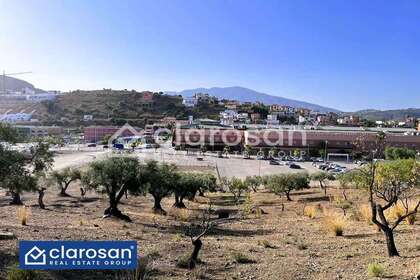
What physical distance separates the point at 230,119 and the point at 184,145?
2426 inches

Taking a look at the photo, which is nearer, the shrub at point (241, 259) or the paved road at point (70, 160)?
the shrub at point (241, 259)

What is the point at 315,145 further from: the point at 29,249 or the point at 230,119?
the point at 29,249

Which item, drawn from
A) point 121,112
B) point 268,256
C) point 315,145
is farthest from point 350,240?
point 121,112

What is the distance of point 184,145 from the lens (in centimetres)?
12381

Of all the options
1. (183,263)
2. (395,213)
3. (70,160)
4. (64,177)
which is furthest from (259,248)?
(70,160)

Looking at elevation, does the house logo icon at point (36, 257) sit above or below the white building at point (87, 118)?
below

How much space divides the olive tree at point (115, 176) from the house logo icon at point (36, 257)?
15.6 metres

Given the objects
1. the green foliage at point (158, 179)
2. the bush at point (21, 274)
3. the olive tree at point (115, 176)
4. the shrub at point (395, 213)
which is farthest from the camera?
the green foliage at point (158, 179)

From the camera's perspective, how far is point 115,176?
78.8 feet

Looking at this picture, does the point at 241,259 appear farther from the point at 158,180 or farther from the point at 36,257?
the point at 158,180

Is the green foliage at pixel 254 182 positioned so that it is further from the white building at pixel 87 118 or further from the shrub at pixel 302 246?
the white building at pixel 87 118

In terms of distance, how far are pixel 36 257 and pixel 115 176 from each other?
645 inches

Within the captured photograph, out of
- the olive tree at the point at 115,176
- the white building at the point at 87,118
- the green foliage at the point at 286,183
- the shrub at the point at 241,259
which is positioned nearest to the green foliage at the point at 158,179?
the olive tree at the point at 115,176

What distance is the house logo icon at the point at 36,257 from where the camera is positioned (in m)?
7.73
